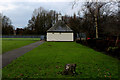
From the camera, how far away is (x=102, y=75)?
220 inches

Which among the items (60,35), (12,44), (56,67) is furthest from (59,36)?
(56,67)

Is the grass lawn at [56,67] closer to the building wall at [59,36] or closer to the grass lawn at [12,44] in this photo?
the grass lawn at [12,44]

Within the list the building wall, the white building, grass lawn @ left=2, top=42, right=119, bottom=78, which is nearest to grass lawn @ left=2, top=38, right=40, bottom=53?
the building wall

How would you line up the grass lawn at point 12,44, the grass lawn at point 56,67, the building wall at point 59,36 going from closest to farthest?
the grass lawn at point 56,67, the grass lawn at point 12,44, the building wall at point 59,36

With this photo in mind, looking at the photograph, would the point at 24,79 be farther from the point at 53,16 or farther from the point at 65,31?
the point at 53,16

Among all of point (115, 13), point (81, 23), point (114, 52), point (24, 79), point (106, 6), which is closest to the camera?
point (24, 79)

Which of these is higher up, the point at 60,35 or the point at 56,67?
the point at 60,35

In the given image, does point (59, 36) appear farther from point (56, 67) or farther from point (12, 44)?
point (56, 67)

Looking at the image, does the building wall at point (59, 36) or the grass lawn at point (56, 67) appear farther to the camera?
the building wall at point (59, 36)

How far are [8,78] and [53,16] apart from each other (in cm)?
4977

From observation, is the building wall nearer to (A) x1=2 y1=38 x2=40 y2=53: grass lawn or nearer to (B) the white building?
(B) the white building

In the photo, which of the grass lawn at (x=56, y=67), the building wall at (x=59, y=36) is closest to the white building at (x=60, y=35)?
the building wall at (x=59, y=36)

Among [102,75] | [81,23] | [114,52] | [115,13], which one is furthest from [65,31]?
[102,75]

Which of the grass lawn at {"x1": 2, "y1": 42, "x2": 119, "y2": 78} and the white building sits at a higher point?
the white building
